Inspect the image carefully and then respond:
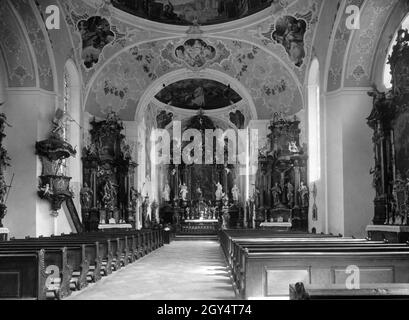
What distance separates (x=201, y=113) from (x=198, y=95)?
137cm

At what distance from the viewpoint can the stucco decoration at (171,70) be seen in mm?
24938

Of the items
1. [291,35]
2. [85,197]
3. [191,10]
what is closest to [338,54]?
[291,35]

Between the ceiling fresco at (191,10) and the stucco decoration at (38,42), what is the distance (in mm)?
5060

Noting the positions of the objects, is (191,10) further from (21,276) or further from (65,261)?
(21,276)

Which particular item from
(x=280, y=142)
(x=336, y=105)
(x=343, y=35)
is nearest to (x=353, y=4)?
(x=343, y=35)

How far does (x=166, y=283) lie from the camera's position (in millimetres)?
9844

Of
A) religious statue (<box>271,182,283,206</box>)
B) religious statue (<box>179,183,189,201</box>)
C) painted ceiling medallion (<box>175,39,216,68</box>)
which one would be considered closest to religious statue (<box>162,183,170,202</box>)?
religious statue (<box>179,183,189,201</box>)

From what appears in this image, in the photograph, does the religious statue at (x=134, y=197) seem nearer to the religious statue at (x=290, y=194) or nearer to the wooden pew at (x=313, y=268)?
the religious statue at (x=290, y=194)

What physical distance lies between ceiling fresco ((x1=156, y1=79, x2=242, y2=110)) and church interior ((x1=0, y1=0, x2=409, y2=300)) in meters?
0.13

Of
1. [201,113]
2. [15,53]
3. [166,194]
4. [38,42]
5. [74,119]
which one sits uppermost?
[201,113]

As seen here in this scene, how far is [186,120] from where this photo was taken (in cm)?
3497

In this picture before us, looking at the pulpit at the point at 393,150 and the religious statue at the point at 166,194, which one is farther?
the religious statue at the point at 166,194

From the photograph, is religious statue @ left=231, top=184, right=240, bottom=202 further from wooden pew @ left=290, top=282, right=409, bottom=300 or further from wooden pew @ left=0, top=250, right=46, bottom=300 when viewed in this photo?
wooden pew @ left=290, top=282, right=409, bottom=300

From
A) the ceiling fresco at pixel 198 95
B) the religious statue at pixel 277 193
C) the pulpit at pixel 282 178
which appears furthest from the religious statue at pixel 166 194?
the religious statue at pixel 277 193
